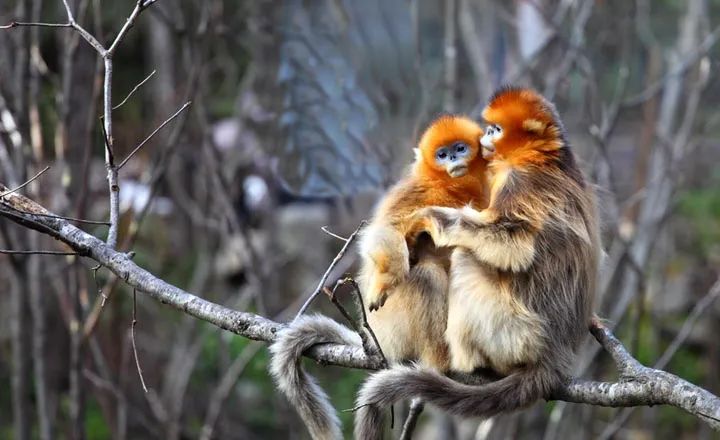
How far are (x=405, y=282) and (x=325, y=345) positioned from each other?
1.12ft

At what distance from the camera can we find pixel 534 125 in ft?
11.6

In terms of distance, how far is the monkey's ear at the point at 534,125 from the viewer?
3.54m

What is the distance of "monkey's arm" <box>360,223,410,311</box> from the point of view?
3455 millimetres

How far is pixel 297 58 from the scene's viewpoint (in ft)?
25.0

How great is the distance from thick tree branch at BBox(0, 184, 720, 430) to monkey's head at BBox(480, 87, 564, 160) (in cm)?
65

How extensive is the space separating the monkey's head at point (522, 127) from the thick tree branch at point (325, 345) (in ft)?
2.12

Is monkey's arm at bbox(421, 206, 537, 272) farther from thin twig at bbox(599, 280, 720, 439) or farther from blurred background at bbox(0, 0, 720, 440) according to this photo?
thin twig at bbox(599, 280, 720, 439)

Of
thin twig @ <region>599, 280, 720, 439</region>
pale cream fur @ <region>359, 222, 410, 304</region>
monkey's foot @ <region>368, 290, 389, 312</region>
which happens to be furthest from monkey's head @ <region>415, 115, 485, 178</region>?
thin twig @ <region>599, 280, 720, 439</region>

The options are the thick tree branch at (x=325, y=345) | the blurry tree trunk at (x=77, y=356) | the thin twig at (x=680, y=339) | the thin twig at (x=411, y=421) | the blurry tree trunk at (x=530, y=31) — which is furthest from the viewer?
the blurry tree trunk at (x=530, y=31)

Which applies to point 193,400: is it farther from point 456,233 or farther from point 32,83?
point 456,233

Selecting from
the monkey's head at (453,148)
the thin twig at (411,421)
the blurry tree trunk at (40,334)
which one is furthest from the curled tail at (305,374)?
the blurry tree trunk at (40,334)

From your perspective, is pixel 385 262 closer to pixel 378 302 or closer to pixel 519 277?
pixel 378 302

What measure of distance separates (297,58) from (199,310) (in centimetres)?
460

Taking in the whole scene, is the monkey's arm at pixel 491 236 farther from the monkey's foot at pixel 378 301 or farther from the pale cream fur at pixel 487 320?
the monkey's foot at pixel 378 301
